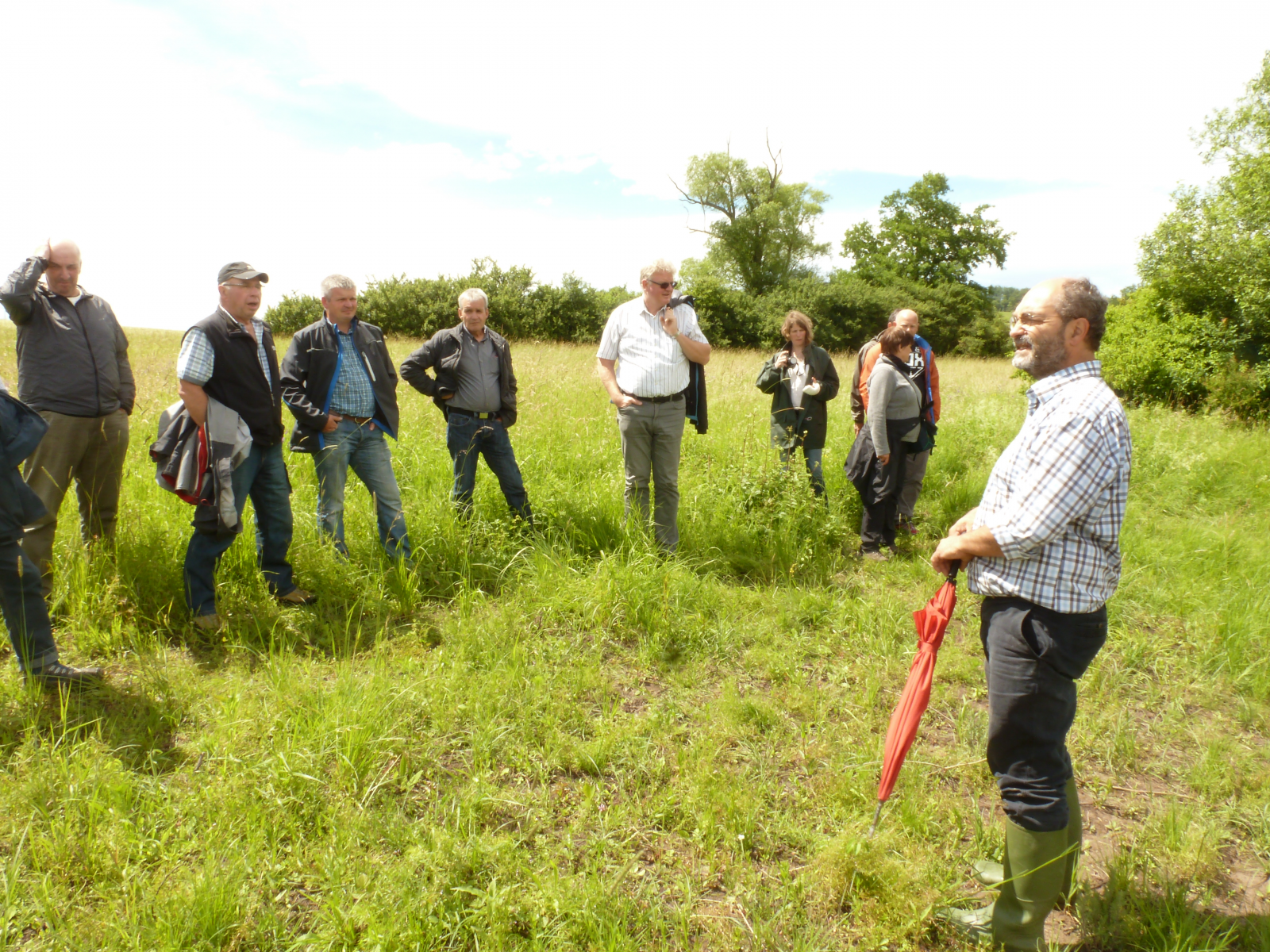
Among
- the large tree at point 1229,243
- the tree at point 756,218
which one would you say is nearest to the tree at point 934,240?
the tree at point 756,218

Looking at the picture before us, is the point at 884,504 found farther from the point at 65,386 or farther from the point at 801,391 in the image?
the point at 65,386

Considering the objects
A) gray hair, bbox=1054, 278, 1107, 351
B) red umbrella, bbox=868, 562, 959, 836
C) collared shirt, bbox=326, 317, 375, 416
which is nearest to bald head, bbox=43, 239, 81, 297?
collared shirt, bbox=326, 317, 375, 416

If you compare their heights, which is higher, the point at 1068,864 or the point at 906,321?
the point at 906,321

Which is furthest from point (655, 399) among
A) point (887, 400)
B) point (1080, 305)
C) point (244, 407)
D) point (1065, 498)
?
point (1065, 498)

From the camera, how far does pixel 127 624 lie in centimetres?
Result: 378

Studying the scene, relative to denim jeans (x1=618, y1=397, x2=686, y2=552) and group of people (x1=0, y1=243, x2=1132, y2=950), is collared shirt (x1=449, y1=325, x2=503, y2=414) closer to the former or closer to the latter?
group of people (x1=0, y1=243, x2=1132, y2=950)

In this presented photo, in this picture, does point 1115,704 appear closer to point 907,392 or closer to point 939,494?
point 907,392

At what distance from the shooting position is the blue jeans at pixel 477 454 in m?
5.14

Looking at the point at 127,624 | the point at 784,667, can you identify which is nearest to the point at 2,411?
the point at 127,624

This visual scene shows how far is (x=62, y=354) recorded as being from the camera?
4.11 meters

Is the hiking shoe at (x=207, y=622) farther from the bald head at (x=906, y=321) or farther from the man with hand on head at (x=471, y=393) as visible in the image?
the bald head at (x=906, y=321)

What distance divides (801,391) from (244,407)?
161 inches

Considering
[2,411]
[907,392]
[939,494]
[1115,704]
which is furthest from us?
[939,494]

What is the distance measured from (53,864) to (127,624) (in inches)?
71.5
